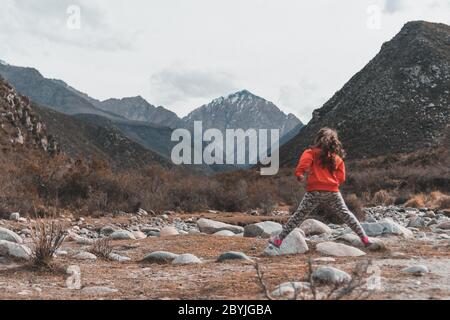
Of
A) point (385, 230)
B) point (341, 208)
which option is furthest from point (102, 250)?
point (385, 230)

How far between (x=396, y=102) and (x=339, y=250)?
51.5 meters

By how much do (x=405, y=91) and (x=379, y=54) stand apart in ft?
46.3

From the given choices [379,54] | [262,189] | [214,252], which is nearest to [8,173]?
[262,189]

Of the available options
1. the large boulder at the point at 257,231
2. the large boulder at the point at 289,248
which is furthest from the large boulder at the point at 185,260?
the large boulder at the point at 257,231

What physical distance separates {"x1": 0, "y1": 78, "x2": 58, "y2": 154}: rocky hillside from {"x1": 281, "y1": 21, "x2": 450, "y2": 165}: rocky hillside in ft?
86.4

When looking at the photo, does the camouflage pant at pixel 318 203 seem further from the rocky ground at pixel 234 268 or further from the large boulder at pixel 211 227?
the large boulder at pixel 211 227

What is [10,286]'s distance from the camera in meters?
5.88

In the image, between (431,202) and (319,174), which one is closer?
(319,174)

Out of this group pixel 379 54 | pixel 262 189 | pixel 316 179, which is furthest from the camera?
pixel 379 54

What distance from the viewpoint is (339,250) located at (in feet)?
27.0

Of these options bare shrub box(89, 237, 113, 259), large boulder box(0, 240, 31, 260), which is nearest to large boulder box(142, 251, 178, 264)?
bare shrub box(89, 237, 113, 259)

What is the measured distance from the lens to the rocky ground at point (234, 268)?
521 cm

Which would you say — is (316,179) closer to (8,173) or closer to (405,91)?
(8,173)

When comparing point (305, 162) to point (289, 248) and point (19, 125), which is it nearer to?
point (289, 248)
